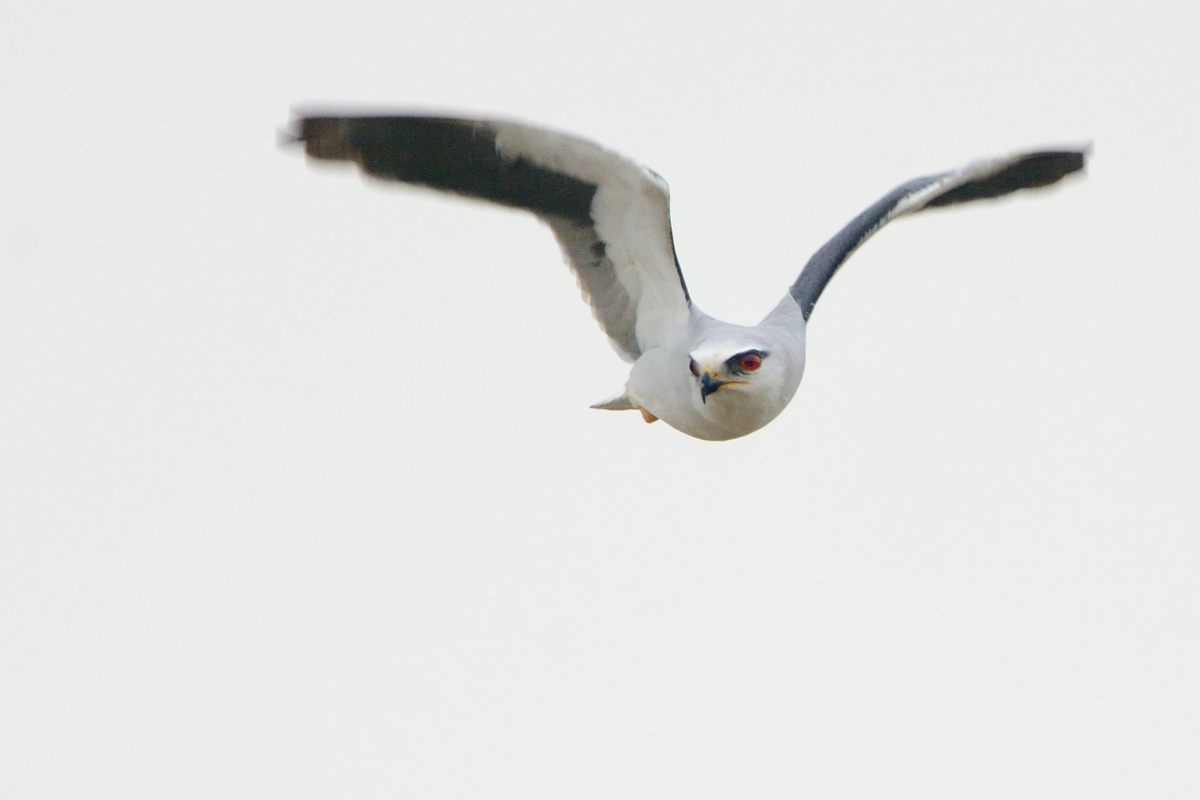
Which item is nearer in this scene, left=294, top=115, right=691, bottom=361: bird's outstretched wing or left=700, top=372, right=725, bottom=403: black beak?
left=294, top=115, right=691, bottom=361: bird's outstretched wing

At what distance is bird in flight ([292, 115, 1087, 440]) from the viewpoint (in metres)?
9.05

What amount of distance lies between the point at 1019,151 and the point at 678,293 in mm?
2695

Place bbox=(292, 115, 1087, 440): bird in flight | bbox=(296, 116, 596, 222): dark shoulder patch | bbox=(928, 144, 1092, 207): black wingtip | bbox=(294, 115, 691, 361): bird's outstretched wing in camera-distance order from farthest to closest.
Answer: bbox=(928, 144, 1092, 207): black wingtip < bbox=(292, 115, 1087, 440): bird in flight < bbox=(294, 115, 691, 361): bird's outstretched wing < bbox=(296, 116, 596, 222): dark shoulder patch

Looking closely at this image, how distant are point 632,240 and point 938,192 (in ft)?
6.82

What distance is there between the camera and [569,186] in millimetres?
9727

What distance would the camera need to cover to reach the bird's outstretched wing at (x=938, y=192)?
10641 millimetres

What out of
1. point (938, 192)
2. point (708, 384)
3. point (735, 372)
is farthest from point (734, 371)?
point (938, 192)

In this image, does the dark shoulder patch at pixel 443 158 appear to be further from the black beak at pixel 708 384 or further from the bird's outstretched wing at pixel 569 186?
the black beak at pixel 708 384

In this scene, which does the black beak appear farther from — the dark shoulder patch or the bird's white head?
the dark shoulder patch

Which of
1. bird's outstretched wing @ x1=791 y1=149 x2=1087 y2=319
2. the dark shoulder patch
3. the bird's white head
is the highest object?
the dark shoulder patch

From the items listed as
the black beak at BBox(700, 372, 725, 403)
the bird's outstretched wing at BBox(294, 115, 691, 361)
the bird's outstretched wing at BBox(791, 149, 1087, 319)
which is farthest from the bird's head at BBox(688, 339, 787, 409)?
the bird's outstretched wing at BBox(791, 149, 1087, 319)

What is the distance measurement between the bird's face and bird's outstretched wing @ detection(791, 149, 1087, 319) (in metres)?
1.20

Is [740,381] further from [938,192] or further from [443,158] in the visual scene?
[938,192]

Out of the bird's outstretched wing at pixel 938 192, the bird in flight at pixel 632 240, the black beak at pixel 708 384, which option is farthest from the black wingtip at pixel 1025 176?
the black beak at pixel 708 384
